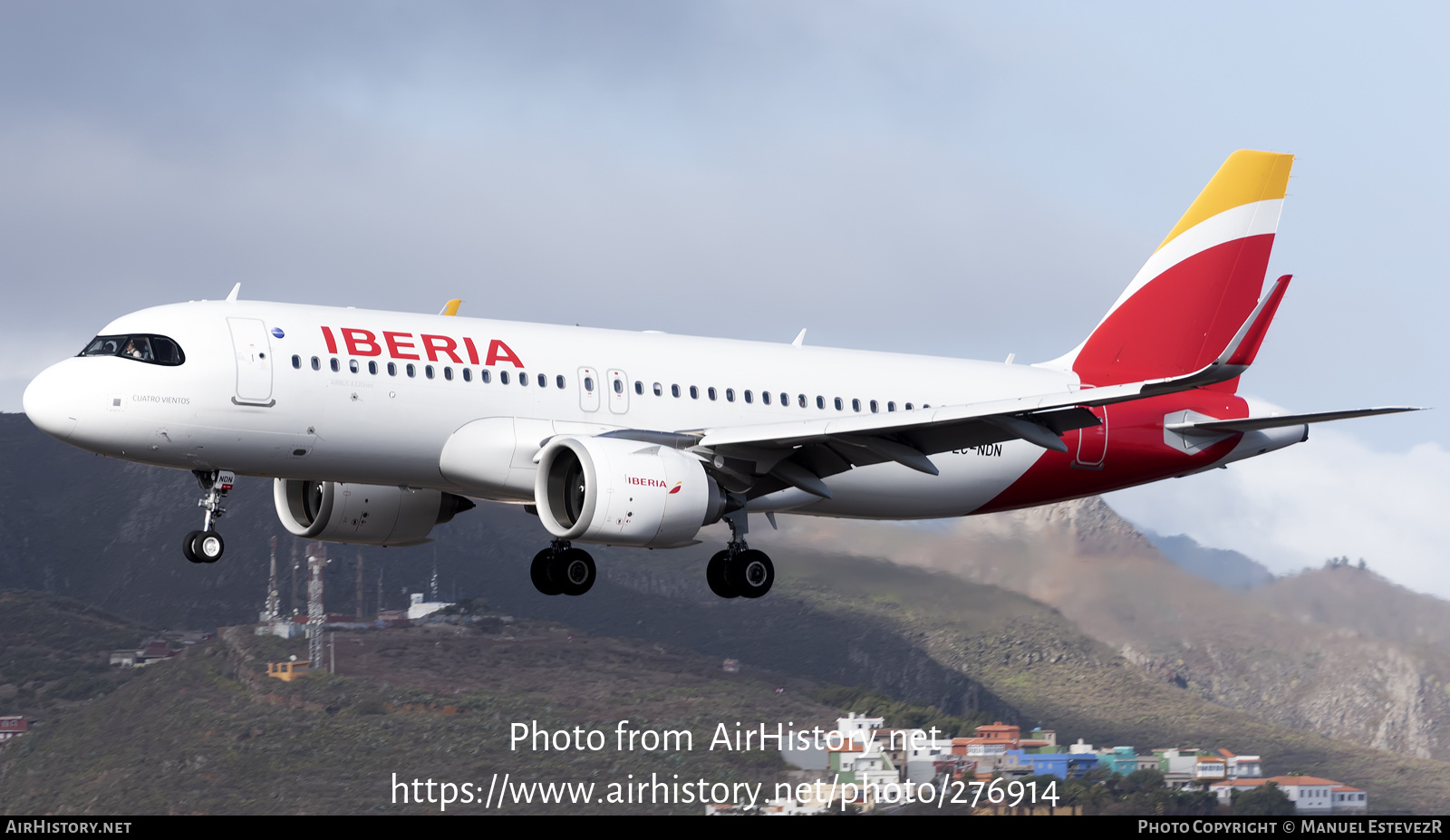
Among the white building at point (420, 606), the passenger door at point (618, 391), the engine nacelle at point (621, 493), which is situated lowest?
the engine nacelle at point (621, 493)

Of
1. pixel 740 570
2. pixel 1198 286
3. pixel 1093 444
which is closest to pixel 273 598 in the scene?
pixel 1198 286

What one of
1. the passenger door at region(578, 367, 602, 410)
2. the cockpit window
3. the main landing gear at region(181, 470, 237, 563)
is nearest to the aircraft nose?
the cockpit window

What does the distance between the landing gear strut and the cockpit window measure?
10.3 metres

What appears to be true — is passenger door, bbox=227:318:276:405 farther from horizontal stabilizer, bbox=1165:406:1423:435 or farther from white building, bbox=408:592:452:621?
white building, bbox=408:592:452:621

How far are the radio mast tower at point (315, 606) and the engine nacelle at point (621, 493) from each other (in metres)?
87.1

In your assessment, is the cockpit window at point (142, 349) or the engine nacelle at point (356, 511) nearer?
the cockpit window at point (142, 349)

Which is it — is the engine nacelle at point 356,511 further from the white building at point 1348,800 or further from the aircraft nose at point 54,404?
the white building at point 1348,800

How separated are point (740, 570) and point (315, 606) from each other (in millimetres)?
90401

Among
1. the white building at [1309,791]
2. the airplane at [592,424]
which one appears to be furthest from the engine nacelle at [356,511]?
the white building at [1309,791]

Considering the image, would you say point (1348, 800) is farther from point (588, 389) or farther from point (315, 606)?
point (315, 606)

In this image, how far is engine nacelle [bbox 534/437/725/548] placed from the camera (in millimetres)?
28219

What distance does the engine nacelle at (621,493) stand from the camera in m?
28.2

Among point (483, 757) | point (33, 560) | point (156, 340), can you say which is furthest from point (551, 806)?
point (156, 340)

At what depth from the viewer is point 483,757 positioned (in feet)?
346
